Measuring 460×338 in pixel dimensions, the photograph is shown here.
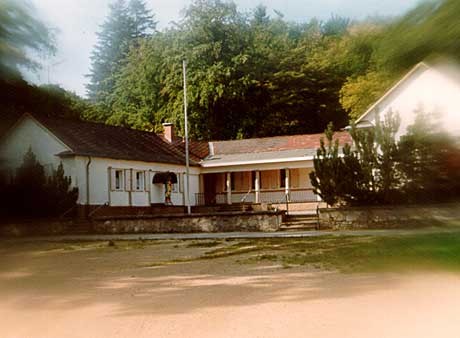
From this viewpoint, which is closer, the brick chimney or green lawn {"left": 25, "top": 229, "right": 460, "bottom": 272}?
green lawn {"left": 25, "top": 229, "right": 460, "bottom": 272}

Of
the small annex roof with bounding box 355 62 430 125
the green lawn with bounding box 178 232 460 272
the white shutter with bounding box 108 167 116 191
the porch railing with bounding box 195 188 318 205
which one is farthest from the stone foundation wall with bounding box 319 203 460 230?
→ the small annex roof with bounding box 355 62 430 125

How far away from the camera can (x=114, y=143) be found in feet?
97.7

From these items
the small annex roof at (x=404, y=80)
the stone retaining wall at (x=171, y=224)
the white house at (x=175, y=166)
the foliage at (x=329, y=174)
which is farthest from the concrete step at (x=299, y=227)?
the small annex roof at (x=404, y=80)

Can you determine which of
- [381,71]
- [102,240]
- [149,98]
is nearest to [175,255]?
[102,240]

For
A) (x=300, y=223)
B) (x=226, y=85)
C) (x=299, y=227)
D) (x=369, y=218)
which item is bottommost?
(x=299, y=227)

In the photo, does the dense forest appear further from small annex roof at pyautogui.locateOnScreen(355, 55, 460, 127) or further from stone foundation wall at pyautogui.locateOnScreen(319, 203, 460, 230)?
stone foundation wall at pyautogui.locateOnScreen(319, 203, 460, 230)

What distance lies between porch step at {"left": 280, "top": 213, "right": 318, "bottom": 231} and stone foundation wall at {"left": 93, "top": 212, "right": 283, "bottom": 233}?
441mm

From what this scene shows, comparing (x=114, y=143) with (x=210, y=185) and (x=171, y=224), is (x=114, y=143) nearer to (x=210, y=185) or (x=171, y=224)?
(x=210, y=185)

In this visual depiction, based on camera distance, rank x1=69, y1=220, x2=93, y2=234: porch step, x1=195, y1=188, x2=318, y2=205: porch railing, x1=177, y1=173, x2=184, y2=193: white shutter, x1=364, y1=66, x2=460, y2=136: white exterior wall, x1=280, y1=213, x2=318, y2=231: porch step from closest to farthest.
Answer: x1=364, y1=66, x2=460, y2=136: white exterior wall, x1=280, y1=213, x2=318, y2=231: porch step, x1=69, y1=220, x2=93, y2=234: porch step, x1=195, y1=188, x2=318, y2=205: porch railing, x1=177, y1=173, x2=184, y2=193: white shutter

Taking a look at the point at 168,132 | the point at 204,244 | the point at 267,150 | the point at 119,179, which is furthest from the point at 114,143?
the point at 204,244

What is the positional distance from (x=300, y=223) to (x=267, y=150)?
1306 cm

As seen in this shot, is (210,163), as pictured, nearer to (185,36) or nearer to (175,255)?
(185,36)

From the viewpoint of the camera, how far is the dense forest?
3.23m

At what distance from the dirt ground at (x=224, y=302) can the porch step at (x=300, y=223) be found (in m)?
10.3
